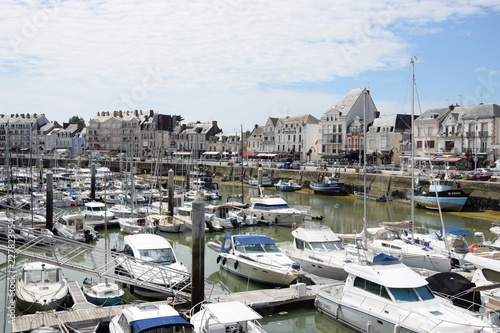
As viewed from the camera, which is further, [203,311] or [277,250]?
[277,250]

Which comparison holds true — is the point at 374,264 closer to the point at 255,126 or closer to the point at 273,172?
the point at 273,172

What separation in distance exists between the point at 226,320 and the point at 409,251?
41.5ft

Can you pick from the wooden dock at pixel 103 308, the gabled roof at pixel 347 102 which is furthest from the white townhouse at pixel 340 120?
the wooden dock at pixel 103 308

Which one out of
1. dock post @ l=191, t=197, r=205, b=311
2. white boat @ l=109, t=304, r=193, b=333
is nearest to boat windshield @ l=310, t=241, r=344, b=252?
dock post @ l=191, t=197, r=205, b=311

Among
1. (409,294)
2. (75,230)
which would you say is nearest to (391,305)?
(409,294)

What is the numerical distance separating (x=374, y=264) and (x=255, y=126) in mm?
88579

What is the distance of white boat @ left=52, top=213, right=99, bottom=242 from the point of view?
2893 cm

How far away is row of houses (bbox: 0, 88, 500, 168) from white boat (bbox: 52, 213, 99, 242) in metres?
10.4

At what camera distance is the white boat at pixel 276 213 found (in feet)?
116

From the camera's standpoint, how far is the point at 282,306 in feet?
55.3

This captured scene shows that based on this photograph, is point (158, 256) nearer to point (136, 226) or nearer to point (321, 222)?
point (136, 226)

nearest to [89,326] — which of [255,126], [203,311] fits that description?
[203,311]

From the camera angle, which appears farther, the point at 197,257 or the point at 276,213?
the point at 276,213

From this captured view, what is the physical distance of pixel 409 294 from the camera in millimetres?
14234
